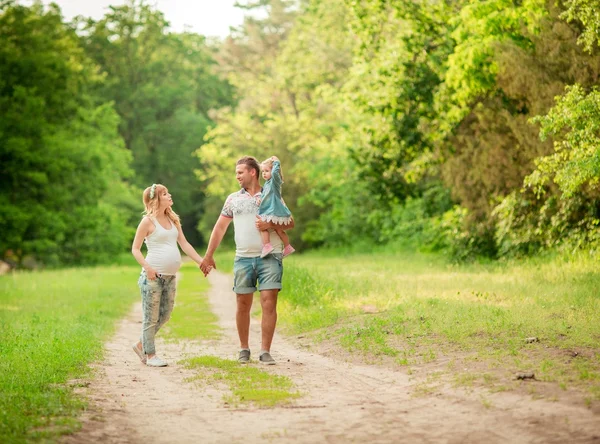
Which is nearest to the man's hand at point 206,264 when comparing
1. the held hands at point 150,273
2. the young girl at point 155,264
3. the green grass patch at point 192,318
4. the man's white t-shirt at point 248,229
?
the young girl at point 155,264

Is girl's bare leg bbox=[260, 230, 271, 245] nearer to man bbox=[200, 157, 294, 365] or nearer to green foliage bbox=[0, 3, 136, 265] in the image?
man bbox=[200, 157, 294, 365]

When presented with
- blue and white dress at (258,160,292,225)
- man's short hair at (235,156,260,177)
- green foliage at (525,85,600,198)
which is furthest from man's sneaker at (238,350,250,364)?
green foliage at (525,85,600,198)

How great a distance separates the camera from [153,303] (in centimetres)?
1005

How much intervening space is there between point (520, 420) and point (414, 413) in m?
0.91

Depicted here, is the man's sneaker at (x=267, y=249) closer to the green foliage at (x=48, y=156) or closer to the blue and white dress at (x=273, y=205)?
the blue and white dress at (x=273, y=205)

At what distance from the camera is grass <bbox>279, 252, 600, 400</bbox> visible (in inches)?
356

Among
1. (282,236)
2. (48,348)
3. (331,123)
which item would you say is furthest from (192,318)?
(331,123)

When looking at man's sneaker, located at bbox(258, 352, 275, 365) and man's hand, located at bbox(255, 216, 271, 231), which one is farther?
man's sneaker, located at bbox(258, 352, 275, 365)

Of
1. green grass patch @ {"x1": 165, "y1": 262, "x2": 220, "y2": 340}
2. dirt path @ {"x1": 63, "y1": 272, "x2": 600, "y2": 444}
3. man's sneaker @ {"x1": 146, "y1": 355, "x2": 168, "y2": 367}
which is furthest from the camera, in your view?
green grass patch @ {"x1": 165, "y1": 262, "x2": 220, "y2": 340}

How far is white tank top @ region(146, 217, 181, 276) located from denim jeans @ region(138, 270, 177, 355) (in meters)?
0.13

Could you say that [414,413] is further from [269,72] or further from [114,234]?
[269,72]

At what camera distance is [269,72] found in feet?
204

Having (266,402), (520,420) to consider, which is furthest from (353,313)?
(520,420)

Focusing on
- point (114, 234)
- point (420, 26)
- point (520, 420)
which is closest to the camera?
point (520, 420)
